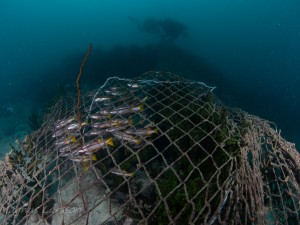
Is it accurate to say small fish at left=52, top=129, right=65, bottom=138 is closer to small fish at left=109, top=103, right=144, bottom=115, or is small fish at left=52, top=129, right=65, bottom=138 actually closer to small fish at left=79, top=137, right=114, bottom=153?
small fish at left=79, top=137, right=114, bottom=153

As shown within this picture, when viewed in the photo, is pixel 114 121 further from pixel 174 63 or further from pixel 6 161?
pixel 174 63

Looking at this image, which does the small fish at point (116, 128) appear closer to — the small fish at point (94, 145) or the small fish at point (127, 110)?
the small fish at point (94, 145)

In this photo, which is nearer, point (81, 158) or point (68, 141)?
point (81, 158)

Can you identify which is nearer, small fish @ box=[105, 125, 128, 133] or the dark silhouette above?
small fish @ box=[105, 125, 128, 133]

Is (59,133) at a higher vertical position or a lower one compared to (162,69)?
higher

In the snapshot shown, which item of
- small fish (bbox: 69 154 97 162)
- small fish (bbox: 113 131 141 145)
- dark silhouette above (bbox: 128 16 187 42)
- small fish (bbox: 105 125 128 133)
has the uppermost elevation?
small fish (bbox: 113 131 141 145)

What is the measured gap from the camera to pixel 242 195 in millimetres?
3324

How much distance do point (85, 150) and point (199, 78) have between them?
16.5 meters

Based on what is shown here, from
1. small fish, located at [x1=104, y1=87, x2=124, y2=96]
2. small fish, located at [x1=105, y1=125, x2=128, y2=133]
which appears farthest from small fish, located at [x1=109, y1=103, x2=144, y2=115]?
small fish, located at [x1=104, y1=87, x2=124, y2=96]

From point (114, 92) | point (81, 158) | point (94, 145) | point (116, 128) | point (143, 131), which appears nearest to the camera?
point (81, 158)

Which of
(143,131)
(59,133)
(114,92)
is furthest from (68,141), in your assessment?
(114,92)

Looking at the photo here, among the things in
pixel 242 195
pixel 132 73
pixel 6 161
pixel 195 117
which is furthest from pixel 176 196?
pixel 132 73

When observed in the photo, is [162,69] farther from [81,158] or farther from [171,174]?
[81,158]

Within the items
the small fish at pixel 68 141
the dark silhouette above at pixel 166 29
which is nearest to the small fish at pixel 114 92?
the small fish at pixel 68 141
